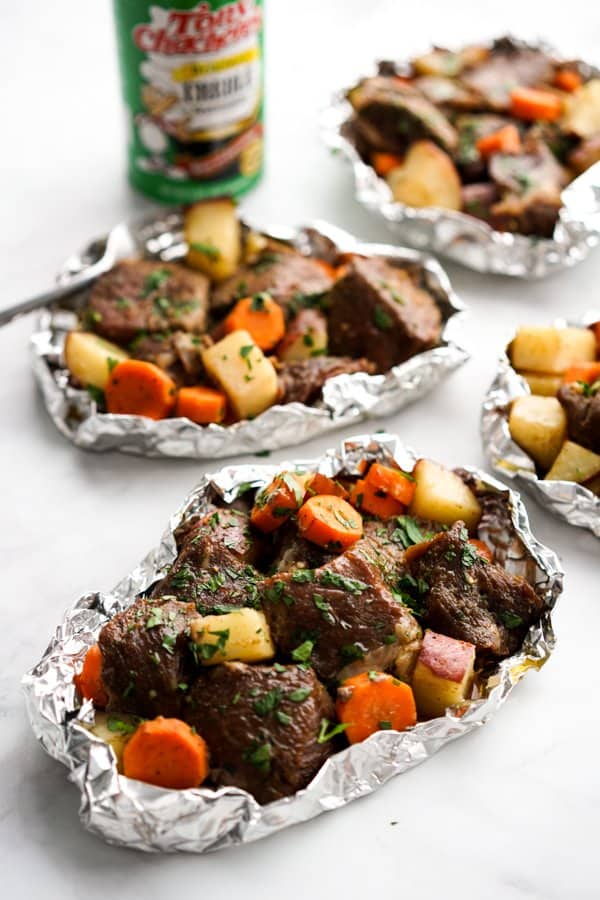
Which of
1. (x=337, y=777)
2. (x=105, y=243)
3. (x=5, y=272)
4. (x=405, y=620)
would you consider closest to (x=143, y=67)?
(x=105, y=243)

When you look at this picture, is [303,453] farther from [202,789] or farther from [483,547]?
[202,789]

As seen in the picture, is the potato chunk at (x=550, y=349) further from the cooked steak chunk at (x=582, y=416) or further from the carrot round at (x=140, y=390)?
the carrot round at (x=140, y=390)

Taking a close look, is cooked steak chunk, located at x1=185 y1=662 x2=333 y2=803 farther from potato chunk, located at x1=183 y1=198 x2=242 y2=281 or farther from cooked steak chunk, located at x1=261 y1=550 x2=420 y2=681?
potato chunk, located at x1=183 y1=198 x2=242 y2=281

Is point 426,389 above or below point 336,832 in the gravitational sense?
above

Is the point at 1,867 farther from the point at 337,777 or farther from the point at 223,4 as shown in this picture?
the point at 223,4

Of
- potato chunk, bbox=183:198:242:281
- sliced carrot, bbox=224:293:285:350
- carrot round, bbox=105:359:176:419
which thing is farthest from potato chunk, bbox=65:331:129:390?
potato chunk, bbox=183:198:242:281

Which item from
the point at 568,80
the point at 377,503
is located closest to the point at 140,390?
the point at 377,503
